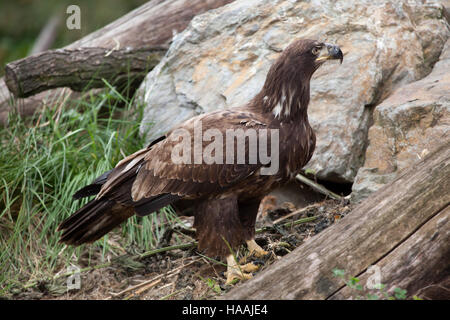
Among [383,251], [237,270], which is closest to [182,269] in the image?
[237,270]

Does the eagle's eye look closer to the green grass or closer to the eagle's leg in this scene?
the eagle's leg

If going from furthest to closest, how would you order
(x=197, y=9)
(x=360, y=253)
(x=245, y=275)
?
(x=197, y=9) → (x=245, y=275) → (x=360, y=253)

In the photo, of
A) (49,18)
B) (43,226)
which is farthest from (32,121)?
(49,18)

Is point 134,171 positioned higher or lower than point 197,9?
lower

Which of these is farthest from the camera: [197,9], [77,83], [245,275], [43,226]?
[197,9]

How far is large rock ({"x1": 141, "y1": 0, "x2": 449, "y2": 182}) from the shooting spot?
14.5 feet

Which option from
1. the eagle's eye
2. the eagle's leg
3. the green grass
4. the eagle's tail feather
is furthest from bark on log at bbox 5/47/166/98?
the eagle's eye

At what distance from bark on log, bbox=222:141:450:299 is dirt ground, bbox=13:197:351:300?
91cm

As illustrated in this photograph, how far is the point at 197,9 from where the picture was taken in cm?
578

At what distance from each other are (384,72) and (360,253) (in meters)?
2.20

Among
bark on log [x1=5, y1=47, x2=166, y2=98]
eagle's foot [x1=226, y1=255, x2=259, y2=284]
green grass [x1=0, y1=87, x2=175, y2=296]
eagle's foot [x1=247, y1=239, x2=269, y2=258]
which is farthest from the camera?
bark on log [x1=5, y1=47, x2=166, y2=98]

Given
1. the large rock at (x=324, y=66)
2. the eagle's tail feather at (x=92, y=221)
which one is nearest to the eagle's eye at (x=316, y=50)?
the large rock at (x=324, y=66)
